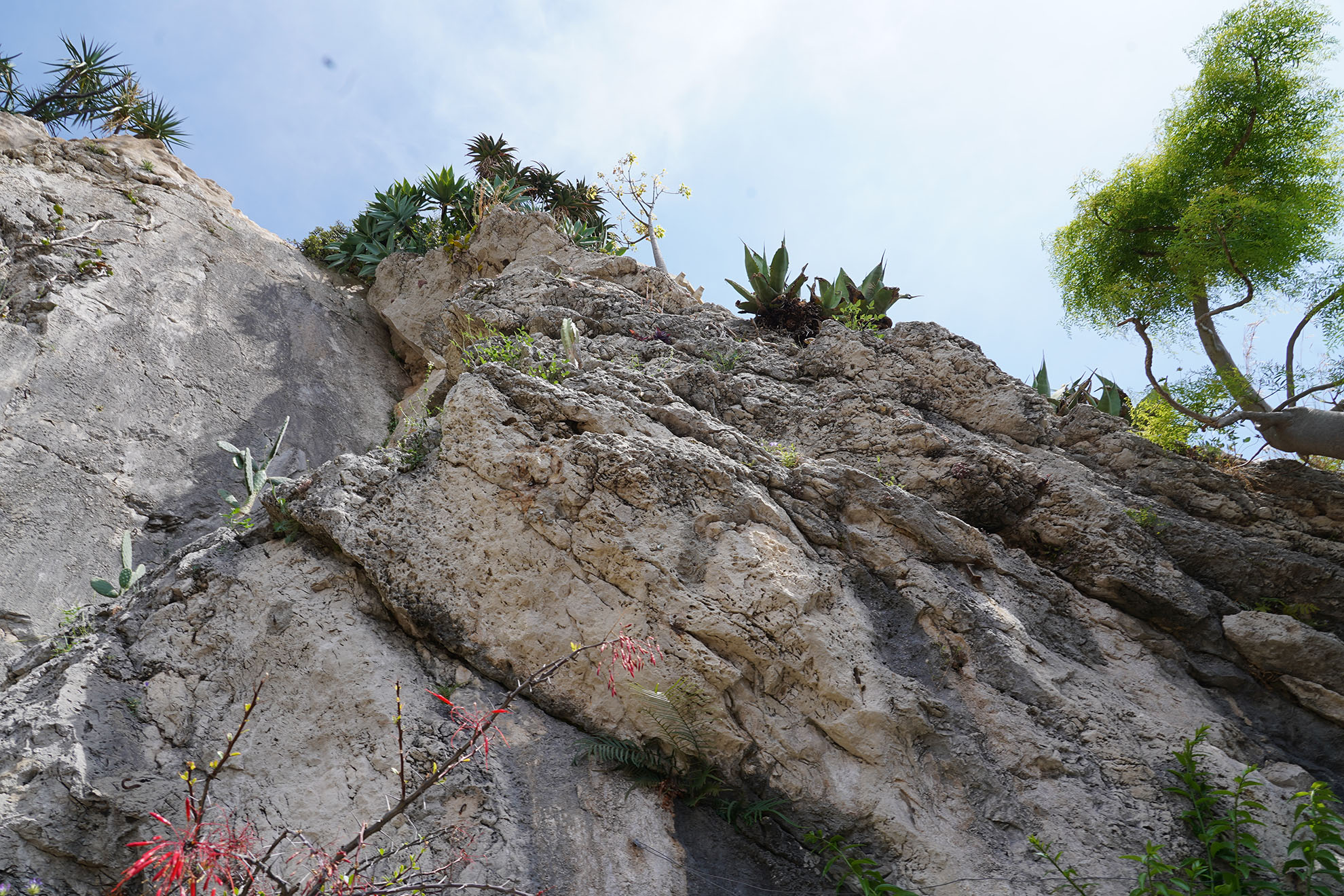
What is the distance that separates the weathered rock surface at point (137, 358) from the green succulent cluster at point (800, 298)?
21.8 ft

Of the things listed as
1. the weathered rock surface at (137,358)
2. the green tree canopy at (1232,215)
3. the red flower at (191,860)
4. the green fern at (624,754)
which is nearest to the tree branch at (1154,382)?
the green tree canopy at (1232,215)

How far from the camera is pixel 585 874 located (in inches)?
172

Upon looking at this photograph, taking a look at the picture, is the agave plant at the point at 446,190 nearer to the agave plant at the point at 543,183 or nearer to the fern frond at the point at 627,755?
the agave plant at the point at 543,183

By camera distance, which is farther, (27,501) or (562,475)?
(27,501)

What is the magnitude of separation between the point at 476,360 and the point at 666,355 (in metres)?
1.98

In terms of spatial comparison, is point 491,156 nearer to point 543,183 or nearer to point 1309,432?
point 543,183

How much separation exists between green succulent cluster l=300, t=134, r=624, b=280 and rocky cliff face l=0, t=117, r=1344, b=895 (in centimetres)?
715

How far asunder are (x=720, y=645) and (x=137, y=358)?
9.87 m

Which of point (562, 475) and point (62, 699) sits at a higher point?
point (562, 475)

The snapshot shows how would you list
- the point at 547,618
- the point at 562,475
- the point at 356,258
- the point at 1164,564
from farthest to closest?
1. the point at 356,258
2. the point at 1164,564
3. the point at 562,475
4. the point at 547,618

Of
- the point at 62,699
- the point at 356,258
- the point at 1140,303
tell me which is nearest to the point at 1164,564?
the point at 1140,303

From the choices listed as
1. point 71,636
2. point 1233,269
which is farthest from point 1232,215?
point 71,636

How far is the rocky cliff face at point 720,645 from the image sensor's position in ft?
14.8

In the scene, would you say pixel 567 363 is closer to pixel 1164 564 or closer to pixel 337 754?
pixel 337 754
